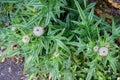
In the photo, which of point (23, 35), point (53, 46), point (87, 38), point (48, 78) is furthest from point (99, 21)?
point (48, 78)

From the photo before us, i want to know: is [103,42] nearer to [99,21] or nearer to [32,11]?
[99,21]

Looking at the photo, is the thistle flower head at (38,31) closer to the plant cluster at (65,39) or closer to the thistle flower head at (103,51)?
the plant cluster at (65,39)

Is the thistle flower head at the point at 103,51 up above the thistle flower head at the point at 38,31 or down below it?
below

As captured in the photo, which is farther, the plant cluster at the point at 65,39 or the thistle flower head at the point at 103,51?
the plant cluster at the point at 65,39

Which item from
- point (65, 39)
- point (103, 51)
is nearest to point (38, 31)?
point (65, 39)

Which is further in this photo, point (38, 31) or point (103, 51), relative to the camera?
point (38, 31)

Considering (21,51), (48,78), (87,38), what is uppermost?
(87,38)

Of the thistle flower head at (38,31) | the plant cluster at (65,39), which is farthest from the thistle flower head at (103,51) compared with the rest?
the thistle flower head at (38,31)

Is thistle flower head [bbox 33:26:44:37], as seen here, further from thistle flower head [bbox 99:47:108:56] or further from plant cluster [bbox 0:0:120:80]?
thistle flower head [bbox 99:47:108:56]

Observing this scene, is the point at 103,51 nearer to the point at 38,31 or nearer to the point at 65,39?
the point at 65,39
